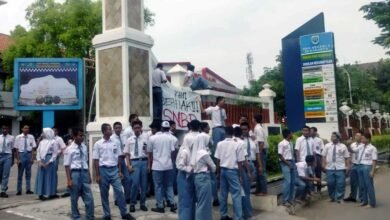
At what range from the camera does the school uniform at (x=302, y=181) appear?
9.17 m

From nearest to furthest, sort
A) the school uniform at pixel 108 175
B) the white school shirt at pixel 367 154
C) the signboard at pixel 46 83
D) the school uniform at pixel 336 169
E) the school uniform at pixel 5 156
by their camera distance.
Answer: the school uniform at pixel 108 175
the white school shirt at pixel 367 154
the school uniform at pixel 5 156
the school uniform at pixel 336 169
the signboard at pixel 46 83

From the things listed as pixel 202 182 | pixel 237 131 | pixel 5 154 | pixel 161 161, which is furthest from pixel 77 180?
pixel 5 154

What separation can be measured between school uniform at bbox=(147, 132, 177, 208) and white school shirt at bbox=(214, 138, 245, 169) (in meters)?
0.98

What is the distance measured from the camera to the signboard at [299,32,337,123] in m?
14.5

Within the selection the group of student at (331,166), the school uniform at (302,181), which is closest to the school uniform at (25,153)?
the group of student at (331,166)

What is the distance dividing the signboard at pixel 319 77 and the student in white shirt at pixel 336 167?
460cm

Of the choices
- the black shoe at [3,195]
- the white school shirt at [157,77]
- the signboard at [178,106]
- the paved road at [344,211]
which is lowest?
the paved road at [344,211]

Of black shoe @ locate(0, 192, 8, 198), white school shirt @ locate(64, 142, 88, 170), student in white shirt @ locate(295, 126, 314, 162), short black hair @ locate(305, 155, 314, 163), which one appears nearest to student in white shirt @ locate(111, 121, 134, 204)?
white school shirt @ locate(64, 142, 88, 170)

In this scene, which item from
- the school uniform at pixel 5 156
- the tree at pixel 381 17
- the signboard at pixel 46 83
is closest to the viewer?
the school uniform at pixel 5 156

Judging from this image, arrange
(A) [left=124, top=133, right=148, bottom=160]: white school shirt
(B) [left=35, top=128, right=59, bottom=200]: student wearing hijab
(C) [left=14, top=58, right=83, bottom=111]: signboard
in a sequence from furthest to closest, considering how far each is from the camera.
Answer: (C) [left=14, top=58, right=83, bottom=111]: signboard
(B) [left=35, top=128, right=59, bottom=200]: student wearing hijab
(A) [left=124, top=133, right=148, bottom=160]: white school shirt

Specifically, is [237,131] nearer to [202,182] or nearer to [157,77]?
[202,182]

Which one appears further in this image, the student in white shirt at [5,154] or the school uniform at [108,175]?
the student in white shirt at [5,154]

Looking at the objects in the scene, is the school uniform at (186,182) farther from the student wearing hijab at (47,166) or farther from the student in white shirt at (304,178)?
the student wearing hijab at (47,166)

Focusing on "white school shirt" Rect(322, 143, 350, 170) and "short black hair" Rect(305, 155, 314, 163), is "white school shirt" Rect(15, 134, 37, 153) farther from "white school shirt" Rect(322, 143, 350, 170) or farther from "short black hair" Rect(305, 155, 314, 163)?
"white school shirt" Rect(322, 143, 350, 170)
